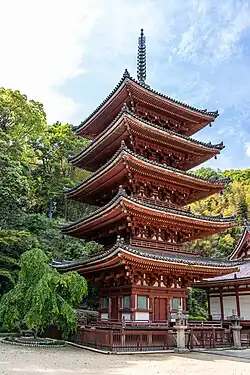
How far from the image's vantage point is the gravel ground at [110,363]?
10148 millimetres

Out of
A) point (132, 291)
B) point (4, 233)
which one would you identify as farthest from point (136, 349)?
point (4, 233)

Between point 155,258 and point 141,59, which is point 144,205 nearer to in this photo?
point 155,258

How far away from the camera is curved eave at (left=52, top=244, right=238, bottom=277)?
51.3ft

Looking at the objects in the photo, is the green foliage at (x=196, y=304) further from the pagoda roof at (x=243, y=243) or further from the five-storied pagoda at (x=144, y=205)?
the five-storied pagoda at (x=144, y=205)

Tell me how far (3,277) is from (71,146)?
20.5 m

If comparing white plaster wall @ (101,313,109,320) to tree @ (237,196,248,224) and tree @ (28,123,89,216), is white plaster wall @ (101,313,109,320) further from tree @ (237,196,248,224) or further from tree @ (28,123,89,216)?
tree @ (237,196,248,224)

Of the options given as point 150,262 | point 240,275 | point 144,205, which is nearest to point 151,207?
point 144,205

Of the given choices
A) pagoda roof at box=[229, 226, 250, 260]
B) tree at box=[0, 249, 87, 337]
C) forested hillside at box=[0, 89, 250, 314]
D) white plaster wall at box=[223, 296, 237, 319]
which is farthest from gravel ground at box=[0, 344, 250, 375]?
pagoda roof at box=[229, 226, 250, 260]

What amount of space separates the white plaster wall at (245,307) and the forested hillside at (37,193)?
6.01 meters

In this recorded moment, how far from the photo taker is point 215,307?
24.7 meters

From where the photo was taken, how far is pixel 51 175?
39.3 metres

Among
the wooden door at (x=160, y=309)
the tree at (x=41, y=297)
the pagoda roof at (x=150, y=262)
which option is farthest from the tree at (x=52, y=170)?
the wooden door at (x=160, y=309)

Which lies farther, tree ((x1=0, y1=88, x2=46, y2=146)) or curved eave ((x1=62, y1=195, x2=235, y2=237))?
tree ((x1=0, y1=88, x2=46, y2=146))

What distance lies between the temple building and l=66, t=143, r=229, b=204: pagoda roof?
5.26 metres
